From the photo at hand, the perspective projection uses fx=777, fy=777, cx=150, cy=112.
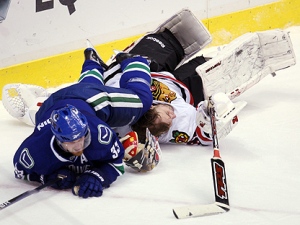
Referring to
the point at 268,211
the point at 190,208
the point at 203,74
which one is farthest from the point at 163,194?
the point at 203,74

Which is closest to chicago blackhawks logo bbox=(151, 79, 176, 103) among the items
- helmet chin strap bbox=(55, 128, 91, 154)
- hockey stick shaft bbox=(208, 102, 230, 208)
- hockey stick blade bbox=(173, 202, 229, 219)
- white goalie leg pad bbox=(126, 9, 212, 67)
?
white goalie leg pad bbox=(126, 9, 212, 67)

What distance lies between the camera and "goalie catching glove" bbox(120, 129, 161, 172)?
Answer: 10.1ft

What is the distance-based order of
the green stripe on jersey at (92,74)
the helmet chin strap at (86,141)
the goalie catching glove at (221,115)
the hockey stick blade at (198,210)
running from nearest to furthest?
1. the hockey stick blade at (198,210)
2. the helmet chin strap at (86,141)
3. the goalie catching glove at (221,115)
4. the green stripe on jersey at (92,74)

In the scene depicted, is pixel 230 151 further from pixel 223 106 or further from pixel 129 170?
pixel 129 170

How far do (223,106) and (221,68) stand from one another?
0.48 m

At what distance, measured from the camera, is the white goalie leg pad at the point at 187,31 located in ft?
13.1

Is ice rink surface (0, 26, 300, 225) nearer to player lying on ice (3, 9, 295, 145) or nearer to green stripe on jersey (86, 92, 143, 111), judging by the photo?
player lying on ice (3, 9, 295, 145)

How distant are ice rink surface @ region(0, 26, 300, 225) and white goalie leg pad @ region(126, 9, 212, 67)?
501 millimetres

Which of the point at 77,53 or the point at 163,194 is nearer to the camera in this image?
the point at 163,194

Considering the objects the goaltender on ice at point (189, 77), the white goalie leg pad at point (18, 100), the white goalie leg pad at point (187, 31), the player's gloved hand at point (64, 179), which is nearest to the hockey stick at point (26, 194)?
the player's gloved hand at point (64, 179)

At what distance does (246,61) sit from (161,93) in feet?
Result: 1.94

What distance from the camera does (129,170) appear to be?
10.4ft

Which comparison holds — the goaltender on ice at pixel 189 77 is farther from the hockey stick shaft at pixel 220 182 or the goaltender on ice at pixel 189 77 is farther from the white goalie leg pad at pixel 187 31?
the hockey stick shaft at pixel 220 182

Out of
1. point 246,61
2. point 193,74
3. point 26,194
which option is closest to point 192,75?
point 193,74
